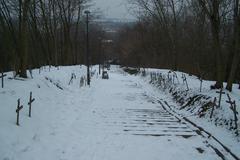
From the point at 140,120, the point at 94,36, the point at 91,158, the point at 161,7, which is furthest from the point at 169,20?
the point at 94,36

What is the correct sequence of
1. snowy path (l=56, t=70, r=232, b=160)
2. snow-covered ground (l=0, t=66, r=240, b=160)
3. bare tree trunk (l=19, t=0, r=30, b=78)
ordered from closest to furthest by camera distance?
1. snow-covered ground (l=0, t=66, r=240, b=160)
2. snowy path (l=56, t=70, r=232, b=160)
3. bare tree trunk (l=19, t=0, r=30, b=78)

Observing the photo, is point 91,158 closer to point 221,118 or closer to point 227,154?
point 227,154

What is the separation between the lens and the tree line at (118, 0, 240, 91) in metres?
17.2

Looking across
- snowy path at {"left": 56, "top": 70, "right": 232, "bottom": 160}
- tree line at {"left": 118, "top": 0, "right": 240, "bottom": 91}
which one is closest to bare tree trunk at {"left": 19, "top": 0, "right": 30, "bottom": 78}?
snowy path at {"left": 56, "top": 70, "right": 232, "bottom": 160}

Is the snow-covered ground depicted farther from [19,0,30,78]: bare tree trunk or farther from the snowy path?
[19,0,30,78]: bare tree trunk

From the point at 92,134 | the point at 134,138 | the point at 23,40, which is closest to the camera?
the point at 134,138

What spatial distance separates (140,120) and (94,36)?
63.5 m

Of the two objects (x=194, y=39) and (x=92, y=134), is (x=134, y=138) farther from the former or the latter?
(x=194, y=39)

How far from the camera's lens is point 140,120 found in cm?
1330

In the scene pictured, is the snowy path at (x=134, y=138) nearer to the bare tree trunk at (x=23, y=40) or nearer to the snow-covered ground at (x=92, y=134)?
the snow-covered ground at (x=92, y=134)

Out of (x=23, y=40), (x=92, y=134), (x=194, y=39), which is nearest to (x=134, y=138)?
(x=92, y=134)

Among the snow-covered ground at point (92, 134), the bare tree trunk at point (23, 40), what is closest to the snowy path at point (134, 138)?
the snow-covered ground at point (92, 134)

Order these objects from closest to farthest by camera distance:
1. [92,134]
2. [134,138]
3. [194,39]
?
1. [134,138]
2. [92,134]
3. [194,39]

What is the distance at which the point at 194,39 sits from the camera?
3253 cm
